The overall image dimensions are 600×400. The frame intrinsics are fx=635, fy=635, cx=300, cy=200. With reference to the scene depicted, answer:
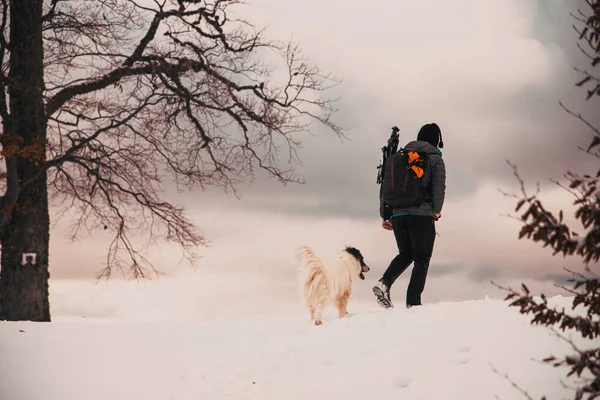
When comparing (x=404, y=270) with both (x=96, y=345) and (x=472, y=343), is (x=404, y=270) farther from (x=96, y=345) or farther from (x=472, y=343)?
(x=96, y=345)

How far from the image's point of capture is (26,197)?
41.0 feet

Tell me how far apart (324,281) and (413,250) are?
135cm

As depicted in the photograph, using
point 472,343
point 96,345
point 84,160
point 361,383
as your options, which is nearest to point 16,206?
point 84,160

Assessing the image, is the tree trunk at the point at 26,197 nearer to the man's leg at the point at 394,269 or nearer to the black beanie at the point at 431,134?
the man's leg at the point at 394,269

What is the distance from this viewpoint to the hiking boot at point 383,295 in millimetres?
9445

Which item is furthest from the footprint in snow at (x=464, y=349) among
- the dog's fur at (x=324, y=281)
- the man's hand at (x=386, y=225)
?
the man's hand at (x=386, y=225)

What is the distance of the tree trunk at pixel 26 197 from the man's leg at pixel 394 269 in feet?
22.6

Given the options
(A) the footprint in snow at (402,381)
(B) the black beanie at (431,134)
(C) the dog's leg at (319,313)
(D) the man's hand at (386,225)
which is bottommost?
(A) the footprint in snow at (402,381)

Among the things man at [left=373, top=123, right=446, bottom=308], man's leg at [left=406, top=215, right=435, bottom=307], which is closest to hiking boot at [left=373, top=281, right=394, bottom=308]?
man at [left=373, top=123, right=446, bottom=308]

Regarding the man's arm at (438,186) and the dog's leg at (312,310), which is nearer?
the man's arm at (438,186)

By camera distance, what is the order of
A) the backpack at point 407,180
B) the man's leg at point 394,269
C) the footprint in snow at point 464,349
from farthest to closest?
1. the man's leg at point 394,269
2. the backpack at point 407,180
3. the footprint in snow at point 464,349

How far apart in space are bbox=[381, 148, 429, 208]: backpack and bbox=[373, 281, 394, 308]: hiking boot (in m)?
1.25

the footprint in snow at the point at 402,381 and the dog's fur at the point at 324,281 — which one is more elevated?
the dog's fur at the point at 324,281

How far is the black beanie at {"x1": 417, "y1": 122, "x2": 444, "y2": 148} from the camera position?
9.38 meters
